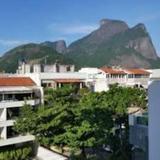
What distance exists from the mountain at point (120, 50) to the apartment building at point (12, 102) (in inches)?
3708

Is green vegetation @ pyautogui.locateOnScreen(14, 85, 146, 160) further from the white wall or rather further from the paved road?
the white wall

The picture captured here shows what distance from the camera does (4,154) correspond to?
32.4m

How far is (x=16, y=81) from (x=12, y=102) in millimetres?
4965

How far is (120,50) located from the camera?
162 metres

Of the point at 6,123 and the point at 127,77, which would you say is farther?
the point at 127,77

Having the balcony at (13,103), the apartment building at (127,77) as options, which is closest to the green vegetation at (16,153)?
the balcony at (13,103)

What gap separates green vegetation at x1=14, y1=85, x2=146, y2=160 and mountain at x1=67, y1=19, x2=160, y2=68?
97119 millimetres

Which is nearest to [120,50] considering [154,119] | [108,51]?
[108,51]

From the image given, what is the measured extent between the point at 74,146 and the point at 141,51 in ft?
456

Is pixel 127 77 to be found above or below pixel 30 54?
below

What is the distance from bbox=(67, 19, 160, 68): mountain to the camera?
149m

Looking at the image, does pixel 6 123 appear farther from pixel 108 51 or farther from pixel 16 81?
pixel 108 51

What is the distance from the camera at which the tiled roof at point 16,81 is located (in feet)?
125

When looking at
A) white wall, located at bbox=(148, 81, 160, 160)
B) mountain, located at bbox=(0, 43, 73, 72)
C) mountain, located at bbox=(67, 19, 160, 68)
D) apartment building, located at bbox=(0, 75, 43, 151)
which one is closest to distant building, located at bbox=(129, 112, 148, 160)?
white wall, located at bbox=(148, 81, 160, 160)
